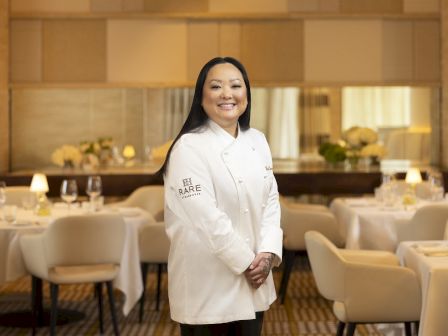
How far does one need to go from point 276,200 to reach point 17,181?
678 centimetres

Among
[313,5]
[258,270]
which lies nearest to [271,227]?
[258,270]

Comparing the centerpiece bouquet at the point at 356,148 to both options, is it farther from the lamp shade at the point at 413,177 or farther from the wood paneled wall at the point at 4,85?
the wood paneled wall at the point at 4,85

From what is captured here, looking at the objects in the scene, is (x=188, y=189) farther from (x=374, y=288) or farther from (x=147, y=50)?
(x=147, y=50)

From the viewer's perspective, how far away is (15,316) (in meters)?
7.01

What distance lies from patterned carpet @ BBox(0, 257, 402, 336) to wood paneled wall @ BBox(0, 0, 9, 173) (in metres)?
1.97

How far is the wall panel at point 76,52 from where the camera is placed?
10.5 meters

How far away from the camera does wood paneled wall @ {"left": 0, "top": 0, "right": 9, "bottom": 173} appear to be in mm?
10352

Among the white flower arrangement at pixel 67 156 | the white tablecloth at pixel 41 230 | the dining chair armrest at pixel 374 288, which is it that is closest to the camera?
the dining chair armrest at pixel 374 288

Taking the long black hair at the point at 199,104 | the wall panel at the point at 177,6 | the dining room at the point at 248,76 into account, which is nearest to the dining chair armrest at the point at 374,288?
the long black hair at the point at 199,104

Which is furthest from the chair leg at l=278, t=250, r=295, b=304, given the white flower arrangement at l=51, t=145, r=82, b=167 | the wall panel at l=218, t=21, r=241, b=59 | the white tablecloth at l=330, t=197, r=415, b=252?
the wall panel at l=218, t=21, r=241, b=59

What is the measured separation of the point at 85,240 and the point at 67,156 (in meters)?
4.02

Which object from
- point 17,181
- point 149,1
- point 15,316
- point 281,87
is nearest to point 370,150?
point 281,87

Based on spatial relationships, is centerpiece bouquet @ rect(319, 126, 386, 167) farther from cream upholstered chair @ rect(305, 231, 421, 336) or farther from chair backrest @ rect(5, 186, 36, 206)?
cream upholstered chair @ rect(305, 231, 421, 336)

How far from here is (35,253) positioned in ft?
20.1
